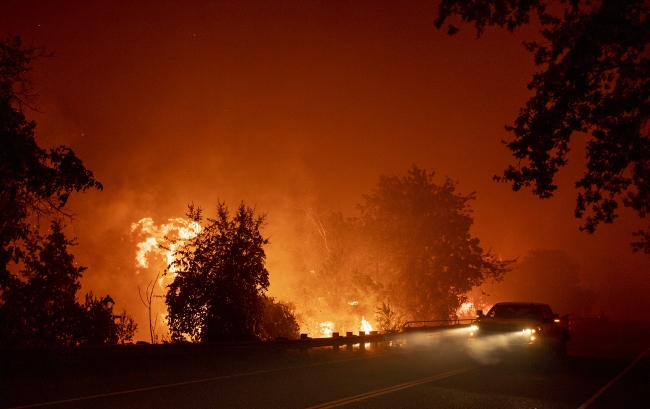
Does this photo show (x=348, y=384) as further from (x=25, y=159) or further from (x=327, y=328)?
(x=327, y=328)

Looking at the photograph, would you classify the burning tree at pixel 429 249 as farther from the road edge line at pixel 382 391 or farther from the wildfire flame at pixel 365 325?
the road edge line at pixel 382 391

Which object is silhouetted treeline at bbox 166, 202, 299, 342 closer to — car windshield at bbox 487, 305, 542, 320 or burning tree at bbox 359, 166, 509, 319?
car windshield at bbox 487, 305, 542, 320

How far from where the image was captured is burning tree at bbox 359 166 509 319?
165 feet

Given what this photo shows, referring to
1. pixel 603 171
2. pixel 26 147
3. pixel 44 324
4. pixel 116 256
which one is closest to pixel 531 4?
pixel 603 171

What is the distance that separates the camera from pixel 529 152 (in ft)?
48.2

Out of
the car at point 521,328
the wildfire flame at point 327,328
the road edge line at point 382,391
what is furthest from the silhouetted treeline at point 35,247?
the wildfire flame at point 327,328

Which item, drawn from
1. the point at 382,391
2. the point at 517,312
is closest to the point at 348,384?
the point at 382,391

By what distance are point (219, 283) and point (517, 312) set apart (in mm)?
11627

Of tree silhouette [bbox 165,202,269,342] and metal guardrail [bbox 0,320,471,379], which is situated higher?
tree silhouette [bbox 165,202,269,342]

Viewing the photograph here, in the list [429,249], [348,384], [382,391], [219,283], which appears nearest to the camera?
[382,391]

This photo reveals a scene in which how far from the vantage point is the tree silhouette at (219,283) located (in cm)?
2300

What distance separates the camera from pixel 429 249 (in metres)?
→ 50.8

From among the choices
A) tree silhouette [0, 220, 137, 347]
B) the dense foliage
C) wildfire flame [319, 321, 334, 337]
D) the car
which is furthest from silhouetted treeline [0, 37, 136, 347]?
wildfire flame [319, 321, 334, 337]

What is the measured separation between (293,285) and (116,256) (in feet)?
156
